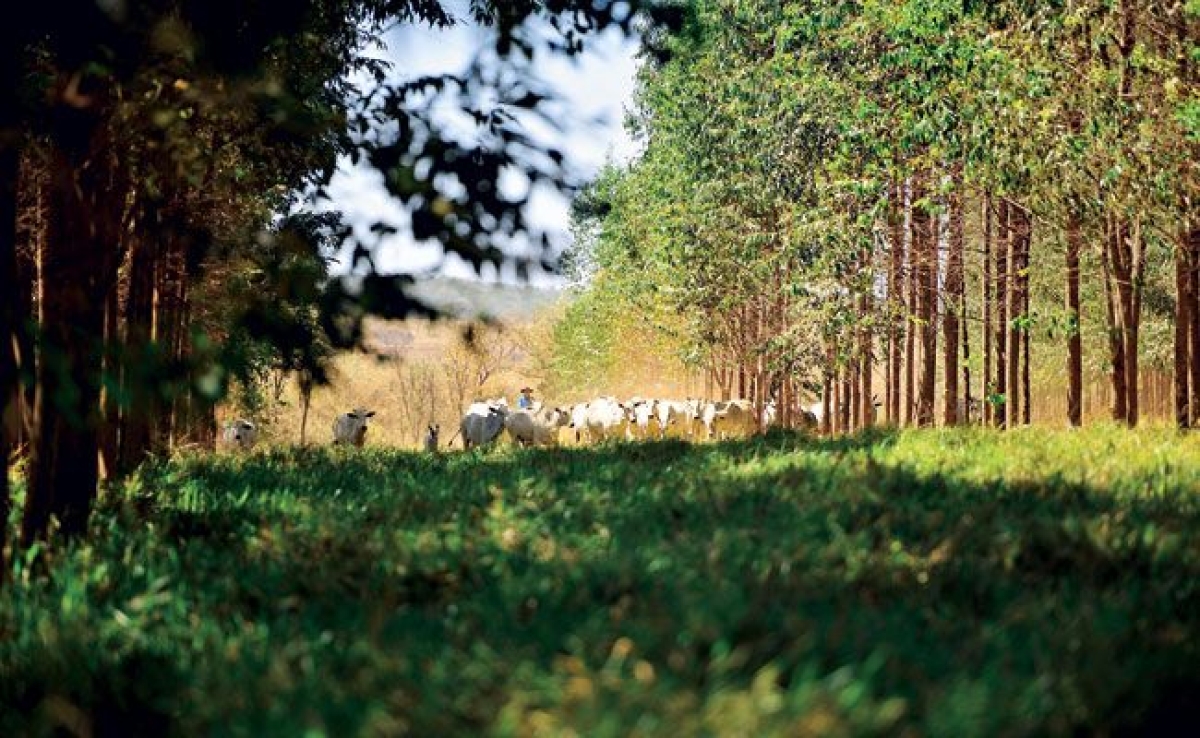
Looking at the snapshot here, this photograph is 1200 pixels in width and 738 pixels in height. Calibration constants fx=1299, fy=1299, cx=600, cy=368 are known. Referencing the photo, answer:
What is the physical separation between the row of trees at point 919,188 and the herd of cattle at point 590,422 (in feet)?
5.92

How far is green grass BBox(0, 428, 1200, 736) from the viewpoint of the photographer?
11.1 ft

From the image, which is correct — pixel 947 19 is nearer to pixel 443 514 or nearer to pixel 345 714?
pixel 443 514

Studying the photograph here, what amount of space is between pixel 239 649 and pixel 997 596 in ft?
9.20

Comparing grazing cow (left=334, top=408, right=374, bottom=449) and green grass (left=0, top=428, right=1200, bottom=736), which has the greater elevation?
grazing cow (left=334, top=408, right=374, bottom=449)

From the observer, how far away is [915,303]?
88.6 ft

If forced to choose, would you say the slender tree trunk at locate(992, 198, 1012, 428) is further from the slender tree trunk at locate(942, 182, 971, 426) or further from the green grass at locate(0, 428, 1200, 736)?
the green grass at locate(0, 428, 1200, 736)

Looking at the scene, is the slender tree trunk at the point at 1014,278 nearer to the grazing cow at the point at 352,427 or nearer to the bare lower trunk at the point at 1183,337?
the bare lower trunk at the point at 1183,337

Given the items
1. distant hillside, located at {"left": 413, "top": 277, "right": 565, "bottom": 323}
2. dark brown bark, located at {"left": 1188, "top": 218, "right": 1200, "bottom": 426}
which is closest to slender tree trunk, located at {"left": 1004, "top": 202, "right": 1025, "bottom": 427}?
dark brown bark, located at {"left": 1188, "top": 218, "right": 1200, "bottom": 426}

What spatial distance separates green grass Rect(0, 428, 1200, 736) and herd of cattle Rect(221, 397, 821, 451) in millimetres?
22071

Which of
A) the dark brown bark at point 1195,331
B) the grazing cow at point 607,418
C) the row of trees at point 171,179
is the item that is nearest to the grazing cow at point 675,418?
the grazing cow at point 607,418

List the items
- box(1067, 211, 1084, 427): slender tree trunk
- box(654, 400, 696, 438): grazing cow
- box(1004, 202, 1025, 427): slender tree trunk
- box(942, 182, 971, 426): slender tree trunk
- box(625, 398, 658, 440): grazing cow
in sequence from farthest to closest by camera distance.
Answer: box(625, 398, 658, 440): grazing cow
box(654, 400, 696, 438): grazing cow
box(942, 182, 971, 426): slender tree trunk
box(1004, 202, 1025, 427): slender tree trunk
box(1067, 211, 1084, 427): slender tree trunk

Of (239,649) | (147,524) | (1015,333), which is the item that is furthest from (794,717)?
(1015,333)

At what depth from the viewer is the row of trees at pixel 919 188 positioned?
1523cm

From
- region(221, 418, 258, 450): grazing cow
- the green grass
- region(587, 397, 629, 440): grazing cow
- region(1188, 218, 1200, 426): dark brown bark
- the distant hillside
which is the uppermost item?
region(1188, 218, 1200, 426): dark brown bark
